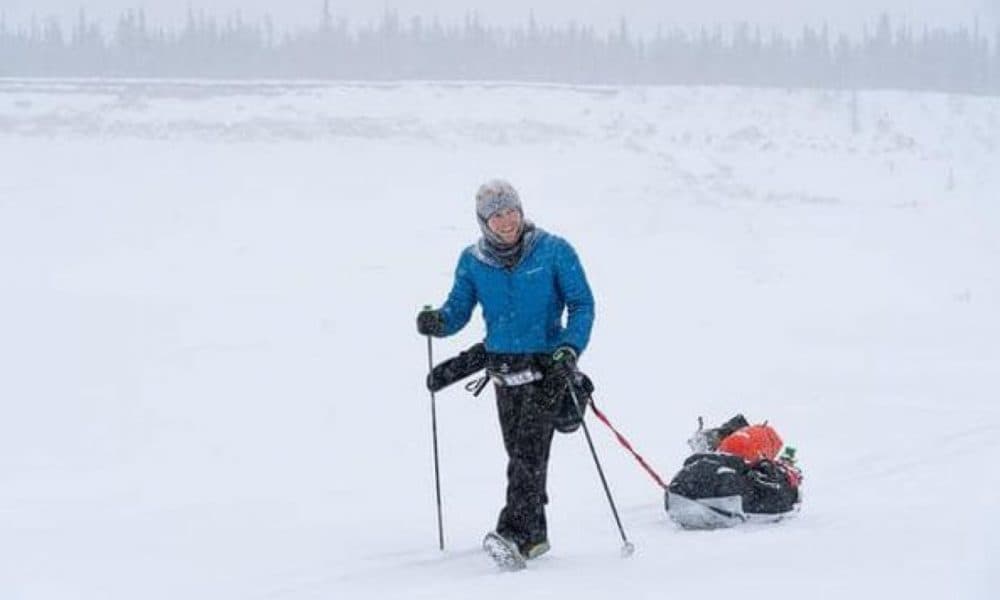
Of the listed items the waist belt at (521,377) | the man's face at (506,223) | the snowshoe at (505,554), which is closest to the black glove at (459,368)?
the waist belt at (521,377)

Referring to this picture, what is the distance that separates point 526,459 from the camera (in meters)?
6.45

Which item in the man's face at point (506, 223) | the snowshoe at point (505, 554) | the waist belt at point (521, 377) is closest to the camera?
the snowshoe at point (505, 554)

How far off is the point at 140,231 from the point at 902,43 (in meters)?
58.9

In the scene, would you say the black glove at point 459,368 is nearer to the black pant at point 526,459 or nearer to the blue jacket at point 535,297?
the blue jacket at point 535,297

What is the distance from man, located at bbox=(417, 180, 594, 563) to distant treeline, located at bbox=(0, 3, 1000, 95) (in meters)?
61.0

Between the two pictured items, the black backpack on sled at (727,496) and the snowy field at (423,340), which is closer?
the snowy field at (423,340)

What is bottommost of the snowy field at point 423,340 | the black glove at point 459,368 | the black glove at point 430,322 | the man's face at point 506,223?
the snowy field at point 423,340

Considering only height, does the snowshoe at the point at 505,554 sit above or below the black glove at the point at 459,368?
below

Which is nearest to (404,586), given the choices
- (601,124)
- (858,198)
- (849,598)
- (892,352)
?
(849,598)

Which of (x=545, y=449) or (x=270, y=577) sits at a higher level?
(x=545, y=449)

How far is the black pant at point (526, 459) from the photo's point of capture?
6.43 m

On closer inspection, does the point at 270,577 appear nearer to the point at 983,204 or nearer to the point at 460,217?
the point at 460,217

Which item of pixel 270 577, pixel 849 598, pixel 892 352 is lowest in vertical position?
pixel 892 352

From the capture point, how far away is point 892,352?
17.0 m
